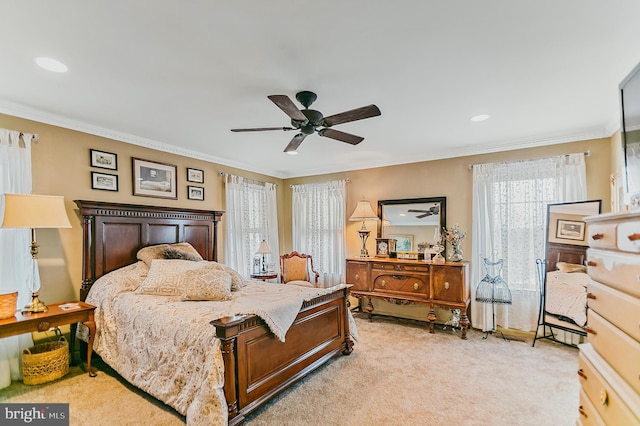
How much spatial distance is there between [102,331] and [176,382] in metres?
1.21

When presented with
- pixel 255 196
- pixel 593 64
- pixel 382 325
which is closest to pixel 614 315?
pixel 593 64

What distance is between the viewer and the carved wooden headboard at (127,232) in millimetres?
3221

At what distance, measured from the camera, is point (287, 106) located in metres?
2.20

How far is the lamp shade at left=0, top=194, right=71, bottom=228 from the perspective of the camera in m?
2.49

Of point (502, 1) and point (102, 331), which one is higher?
point (502, 1)

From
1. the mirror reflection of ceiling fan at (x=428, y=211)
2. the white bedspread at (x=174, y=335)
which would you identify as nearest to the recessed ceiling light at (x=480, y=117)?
the mirror reflection of ceiling fan at (x=428, y=211)

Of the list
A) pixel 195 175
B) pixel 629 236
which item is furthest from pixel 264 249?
pixel 629 236

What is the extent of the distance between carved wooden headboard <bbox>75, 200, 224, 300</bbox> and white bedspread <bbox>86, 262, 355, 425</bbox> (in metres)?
0.21

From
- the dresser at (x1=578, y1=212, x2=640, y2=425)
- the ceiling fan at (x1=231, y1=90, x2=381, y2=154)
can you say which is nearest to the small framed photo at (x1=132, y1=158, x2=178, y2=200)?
the ceiling fan at (x1=231, y1=90, x2=381, y2=154)

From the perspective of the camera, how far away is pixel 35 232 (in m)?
2.94

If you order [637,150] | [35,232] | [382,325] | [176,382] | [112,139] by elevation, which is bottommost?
[382,325]

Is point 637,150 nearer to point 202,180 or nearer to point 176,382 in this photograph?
point 176,382

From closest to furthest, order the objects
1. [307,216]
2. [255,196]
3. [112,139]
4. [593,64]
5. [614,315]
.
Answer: [614,315] → [593,64] → [112,139] → [255,196] → [307,216]

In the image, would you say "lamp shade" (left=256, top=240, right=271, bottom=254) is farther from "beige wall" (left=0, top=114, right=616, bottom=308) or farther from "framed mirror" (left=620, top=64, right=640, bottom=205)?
"framed mirror" (left=620, top=64, right=640, bottom=205)
